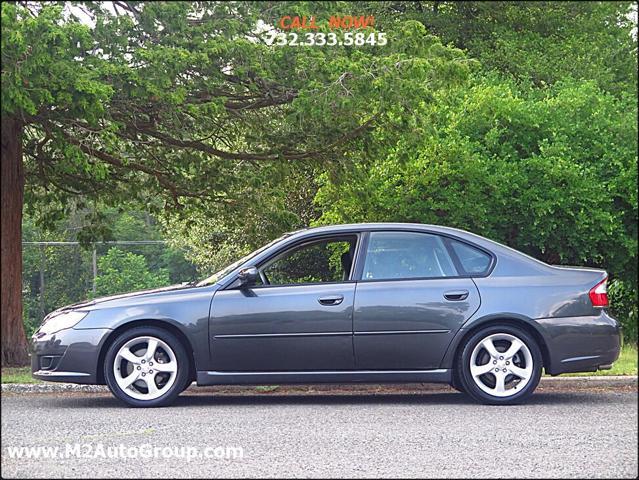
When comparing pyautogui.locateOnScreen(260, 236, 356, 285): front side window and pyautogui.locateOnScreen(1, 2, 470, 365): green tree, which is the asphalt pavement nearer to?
pyautogui.locateOnScreen(260, 236, 356, 285): front side window

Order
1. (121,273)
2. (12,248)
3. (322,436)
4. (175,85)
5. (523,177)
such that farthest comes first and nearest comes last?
(121,273)
(523,177)
(12,248)
(175,85)
(322,436)

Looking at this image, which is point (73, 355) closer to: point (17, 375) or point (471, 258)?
point (17, 375)

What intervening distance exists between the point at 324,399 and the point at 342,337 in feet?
3.09

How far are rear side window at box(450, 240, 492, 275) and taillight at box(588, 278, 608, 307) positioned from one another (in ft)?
3.02

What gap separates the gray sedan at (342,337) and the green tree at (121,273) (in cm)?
1538

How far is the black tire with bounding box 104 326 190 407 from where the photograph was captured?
8641mm

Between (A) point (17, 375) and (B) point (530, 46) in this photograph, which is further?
(B) point (530, 46)

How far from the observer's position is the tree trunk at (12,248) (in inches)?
501

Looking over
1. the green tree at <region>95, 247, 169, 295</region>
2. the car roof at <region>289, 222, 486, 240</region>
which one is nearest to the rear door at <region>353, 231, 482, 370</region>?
the car roof at <region>289, 222, 486, 240</region>

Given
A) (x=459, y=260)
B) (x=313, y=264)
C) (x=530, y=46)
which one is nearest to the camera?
(x=459, y=260)

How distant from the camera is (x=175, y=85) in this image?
12.3 metres

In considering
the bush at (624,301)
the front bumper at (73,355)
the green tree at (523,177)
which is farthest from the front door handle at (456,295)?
the bush at (624,301)

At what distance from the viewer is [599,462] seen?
20.8 ft

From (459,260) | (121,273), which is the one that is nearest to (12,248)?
(459,260)
